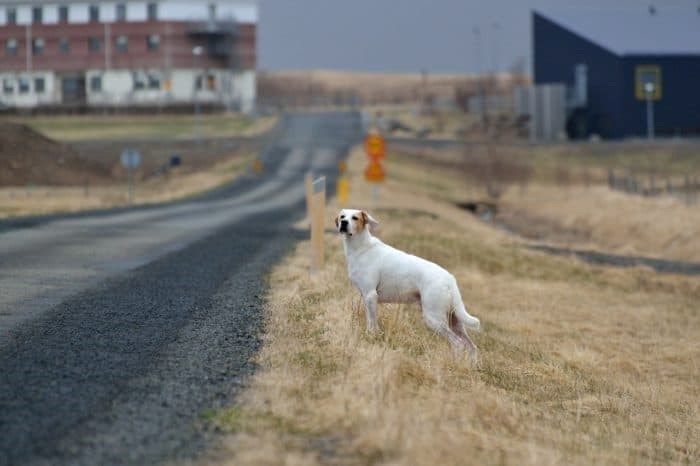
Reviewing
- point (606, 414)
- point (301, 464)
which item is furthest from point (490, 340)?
point (301, 464)

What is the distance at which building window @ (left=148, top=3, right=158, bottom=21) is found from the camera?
9725 cm

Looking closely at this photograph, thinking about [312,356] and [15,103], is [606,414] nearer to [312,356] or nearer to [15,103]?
[312,356]

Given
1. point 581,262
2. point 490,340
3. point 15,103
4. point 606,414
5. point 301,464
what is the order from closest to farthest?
point 301,464 < point 606,414 < point 490,340 < point 581,262 < point 15,103

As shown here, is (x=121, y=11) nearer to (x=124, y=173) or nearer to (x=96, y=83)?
(x=96, y=83)

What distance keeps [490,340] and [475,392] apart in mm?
5708

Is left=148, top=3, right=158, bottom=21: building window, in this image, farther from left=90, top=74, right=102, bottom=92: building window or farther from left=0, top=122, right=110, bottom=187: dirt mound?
left=0, top=122, right=110, bottom=187: dirt mound

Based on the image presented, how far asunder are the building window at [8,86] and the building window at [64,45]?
Result: 402 cm

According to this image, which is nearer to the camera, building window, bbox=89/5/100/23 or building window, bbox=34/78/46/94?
building window, bbox=89/5/100/23

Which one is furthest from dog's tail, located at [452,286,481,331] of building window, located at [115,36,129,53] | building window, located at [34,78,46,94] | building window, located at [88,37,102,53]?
building window, located at [115,36,129,53]

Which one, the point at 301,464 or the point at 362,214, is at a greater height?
the point at 362,214

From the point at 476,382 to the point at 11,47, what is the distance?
63194 mm

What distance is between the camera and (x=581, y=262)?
3125 cm

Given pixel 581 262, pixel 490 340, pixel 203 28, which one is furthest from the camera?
pixel 203 28

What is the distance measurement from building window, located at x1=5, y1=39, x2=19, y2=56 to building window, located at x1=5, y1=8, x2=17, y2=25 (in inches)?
249
